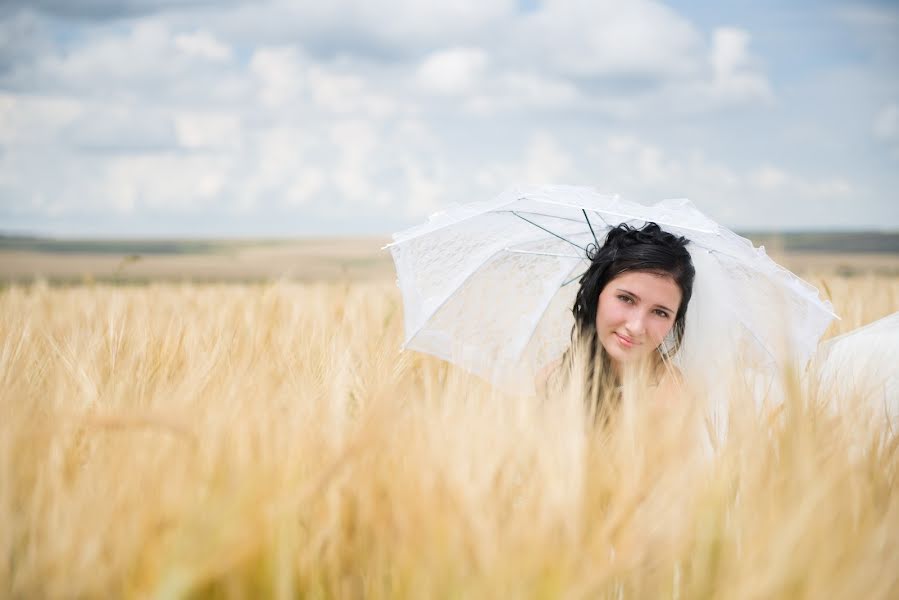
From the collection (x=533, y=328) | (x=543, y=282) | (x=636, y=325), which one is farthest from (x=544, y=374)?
(x=636, y=325)

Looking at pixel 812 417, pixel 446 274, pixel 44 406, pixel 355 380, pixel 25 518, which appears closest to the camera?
pixel 25 518

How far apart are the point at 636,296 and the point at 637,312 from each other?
0.18ft

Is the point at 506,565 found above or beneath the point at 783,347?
beneath

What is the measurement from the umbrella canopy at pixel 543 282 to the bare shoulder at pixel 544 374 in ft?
0.12

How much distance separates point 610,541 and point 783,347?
31cm

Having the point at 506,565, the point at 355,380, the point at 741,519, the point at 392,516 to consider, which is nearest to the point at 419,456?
the point at 392,516

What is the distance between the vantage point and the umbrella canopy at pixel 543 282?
2172 mm

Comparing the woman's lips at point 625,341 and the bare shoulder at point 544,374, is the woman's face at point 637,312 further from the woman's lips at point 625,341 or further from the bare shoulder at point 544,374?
the bare shoulder at point 544,374

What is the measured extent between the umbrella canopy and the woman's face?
13 cm

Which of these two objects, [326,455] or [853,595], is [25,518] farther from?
[853,595]

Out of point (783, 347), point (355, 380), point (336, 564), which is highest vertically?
point (783, 347)

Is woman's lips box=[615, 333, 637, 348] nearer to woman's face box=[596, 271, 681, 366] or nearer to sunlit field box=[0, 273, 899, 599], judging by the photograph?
woman's face box=[596, 271, 681, 366]

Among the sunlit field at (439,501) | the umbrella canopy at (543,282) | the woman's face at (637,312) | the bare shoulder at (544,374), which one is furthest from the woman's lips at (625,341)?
the sunlit field at (439,501)

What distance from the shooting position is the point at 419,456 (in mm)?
912
